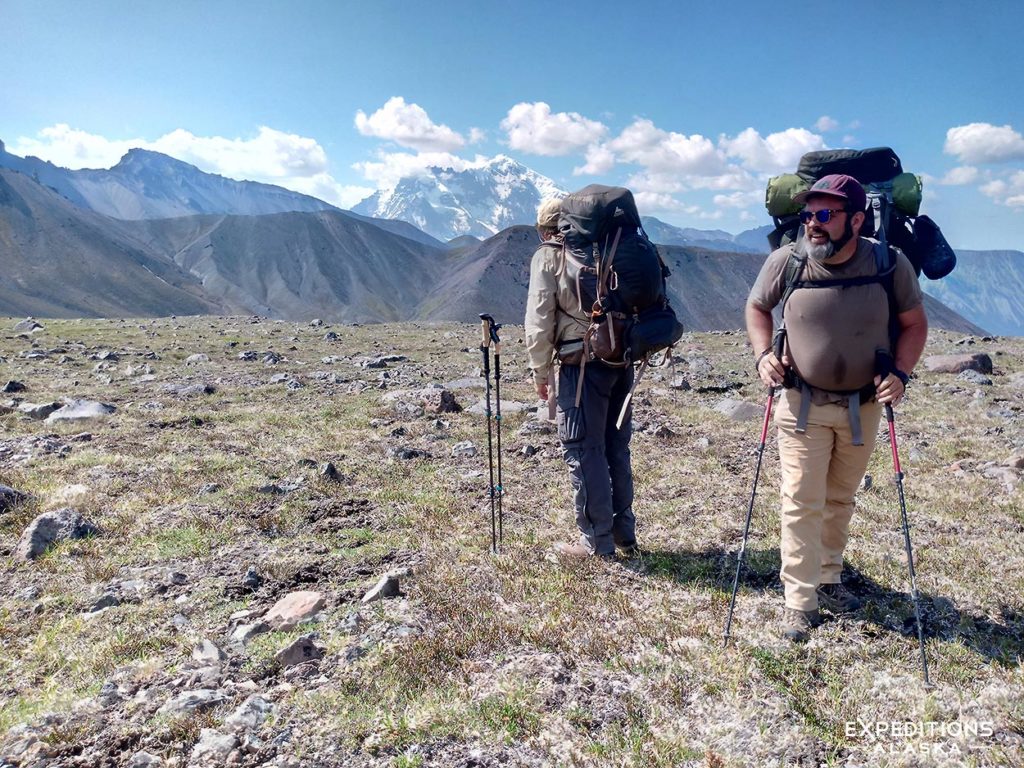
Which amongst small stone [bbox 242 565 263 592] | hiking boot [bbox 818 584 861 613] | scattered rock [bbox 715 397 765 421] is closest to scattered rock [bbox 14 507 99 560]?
small stone [bbox 242 565 263 592]

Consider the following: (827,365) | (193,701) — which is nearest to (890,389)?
(827,365)

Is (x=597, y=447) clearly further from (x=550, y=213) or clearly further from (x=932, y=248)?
(x=932, y=248)

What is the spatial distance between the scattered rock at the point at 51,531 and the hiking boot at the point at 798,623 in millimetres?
7714

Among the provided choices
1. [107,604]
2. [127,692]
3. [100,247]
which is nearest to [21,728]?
[127,692]

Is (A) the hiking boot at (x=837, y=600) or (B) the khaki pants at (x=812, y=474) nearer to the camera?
(B) the khaki pants at (x=812, y=474)

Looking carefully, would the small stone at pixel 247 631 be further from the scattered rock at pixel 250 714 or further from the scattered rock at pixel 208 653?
the scattered rock at pixel 250 714

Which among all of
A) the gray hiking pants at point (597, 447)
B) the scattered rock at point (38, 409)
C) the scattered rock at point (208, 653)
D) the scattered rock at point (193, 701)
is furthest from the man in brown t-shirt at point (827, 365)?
the scattered rock at point (38, 409)

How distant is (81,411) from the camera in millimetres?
13758

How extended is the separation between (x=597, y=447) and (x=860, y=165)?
11.4 feet

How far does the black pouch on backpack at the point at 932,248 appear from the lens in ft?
17.5

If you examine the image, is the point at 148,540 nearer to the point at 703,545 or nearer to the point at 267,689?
the point at 267,689

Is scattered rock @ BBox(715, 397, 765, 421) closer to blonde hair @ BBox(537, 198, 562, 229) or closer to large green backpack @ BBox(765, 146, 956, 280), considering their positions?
large green backpack @ BBox(765, 146, 956, 280)

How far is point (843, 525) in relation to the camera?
5297mm

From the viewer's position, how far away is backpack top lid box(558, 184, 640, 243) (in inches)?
225
